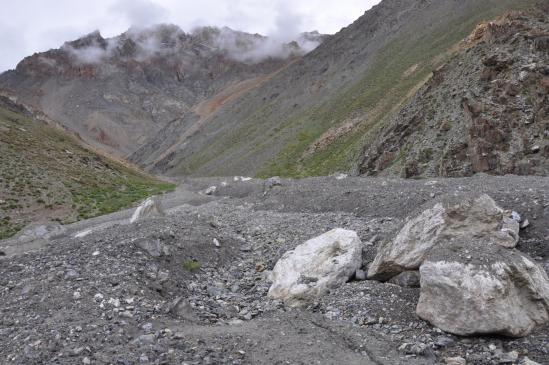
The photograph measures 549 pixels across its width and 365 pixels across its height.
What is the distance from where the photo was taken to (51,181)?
4638 cm

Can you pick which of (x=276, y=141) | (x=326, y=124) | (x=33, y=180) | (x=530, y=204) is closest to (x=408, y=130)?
(x=530, y=204)

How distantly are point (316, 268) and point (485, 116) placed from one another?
2431 cm

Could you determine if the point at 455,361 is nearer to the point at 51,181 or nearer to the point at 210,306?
the point at 210,306

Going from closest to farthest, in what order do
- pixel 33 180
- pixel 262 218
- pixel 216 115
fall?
1. pixel 262 218
2. pixel 33 180
3. pixel 216 115

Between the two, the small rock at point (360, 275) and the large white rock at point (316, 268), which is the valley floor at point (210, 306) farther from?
the small rock at point (360, 275)

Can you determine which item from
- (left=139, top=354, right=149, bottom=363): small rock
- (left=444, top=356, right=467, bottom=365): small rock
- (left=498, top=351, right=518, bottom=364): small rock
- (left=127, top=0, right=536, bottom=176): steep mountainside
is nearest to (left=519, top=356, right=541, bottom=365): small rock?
(left=498, top=351, right=518, bottom=364): small rock

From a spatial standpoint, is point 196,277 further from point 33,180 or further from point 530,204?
point 33,180

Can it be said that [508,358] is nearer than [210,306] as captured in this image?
Yes

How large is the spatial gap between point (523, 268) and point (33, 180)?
45.4m

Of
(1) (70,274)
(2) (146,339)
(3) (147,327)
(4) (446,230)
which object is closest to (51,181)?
(1) (70,274)

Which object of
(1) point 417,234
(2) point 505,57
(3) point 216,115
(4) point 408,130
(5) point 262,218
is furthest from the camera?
(3) point 216,115

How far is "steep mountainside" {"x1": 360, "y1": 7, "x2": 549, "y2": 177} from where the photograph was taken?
2898 cm

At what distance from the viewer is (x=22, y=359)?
8.79m

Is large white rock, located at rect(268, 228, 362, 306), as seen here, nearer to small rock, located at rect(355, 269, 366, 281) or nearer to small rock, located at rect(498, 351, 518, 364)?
small rock, located at rect(355, 269, 366, 281)
